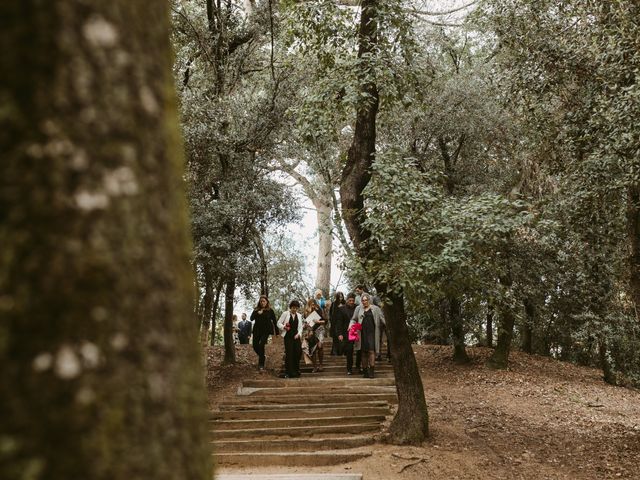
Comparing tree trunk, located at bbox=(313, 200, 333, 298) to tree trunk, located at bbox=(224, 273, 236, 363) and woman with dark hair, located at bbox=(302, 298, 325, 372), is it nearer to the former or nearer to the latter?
tree trunk, located at bbox=(224, 273, 236, 363)

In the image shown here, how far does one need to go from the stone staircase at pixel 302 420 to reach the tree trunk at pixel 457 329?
3.84 metres

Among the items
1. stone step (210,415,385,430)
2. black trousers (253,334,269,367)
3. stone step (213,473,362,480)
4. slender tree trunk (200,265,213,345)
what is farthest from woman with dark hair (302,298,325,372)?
stone step (213,473,362,480)

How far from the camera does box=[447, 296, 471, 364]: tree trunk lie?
1808cm

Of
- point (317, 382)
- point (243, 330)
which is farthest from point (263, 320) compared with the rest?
point (243, 330)

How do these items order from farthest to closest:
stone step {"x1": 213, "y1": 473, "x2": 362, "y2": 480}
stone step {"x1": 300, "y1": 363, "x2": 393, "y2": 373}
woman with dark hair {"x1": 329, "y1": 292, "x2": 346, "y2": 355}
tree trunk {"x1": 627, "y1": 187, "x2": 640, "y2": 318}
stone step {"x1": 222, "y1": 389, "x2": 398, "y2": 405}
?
woman with dark hair {"x1": 329, "y1": 292, "x2": 346, "y2": 355} → stone step {"x1": 300, "y1": 363, "x2": 393, "y2": 373} → stone step {"x1": 222, "y1": 389, "x2": 398, "y2": 405} → tree trunk {"x1": 627, "y1": 187, "x2": 640, "y2": 318} → stone step {"x1": 213, "y1": 473, "x2": 362, "y2": 480}

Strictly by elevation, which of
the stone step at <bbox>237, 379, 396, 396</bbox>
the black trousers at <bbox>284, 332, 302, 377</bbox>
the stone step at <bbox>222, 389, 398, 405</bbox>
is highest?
the black trousers at <bbox>284, 332, 302, 377</bbox>

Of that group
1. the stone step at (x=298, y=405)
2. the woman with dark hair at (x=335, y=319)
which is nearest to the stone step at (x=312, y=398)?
the stone step at (x=298, y=405)

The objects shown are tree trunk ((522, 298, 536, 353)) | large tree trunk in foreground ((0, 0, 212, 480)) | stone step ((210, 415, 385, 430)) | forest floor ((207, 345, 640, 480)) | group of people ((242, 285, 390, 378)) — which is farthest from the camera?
tree trunk ((522, 298, 536, 353))

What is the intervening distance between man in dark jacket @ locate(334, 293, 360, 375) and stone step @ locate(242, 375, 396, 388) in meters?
1.09

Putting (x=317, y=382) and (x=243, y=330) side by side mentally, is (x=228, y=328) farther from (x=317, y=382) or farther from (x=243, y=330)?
(x=243, y=330)

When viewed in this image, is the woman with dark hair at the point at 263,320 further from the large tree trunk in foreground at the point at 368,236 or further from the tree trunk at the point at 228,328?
the large tree trunk in foreground at the point at 368,236

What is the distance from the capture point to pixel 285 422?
440 inches

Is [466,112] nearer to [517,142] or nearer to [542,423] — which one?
[517,142]

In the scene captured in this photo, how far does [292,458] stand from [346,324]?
6.49 metres
